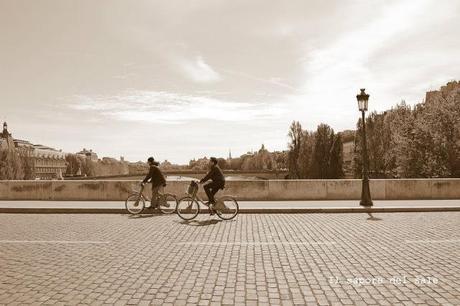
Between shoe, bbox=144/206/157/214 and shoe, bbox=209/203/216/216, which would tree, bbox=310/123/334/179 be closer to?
shoe, bbox=144/206/157/214

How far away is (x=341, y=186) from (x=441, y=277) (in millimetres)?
10981

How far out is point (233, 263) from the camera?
635 cm

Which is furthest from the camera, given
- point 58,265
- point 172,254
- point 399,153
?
point 399,153

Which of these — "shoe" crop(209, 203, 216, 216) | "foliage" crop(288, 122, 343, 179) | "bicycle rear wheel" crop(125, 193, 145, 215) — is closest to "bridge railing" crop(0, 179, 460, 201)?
"bicycle rear wheel" crop(125, 193, 145, 215)

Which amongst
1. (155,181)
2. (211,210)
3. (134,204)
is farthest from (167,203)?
(211,210)

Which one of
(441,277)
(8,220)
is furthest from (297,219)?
(8,220)

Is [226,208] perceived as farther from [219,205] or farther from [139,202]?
[139,202]

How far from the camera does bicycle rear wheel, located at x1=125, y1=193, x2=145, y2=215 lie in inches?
510

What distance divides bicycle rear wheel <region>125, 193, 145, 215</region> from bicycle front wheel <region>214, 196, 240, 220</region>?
2.87 m

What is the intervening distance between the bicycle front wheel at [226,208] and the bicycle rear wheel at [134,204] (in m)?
2.87

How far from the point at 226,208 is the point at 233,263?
530cm

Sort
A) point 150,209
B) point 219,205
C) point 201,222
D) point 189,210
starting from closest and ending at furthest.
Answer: point 201,222 < point 219,205 < point 189,210 < point 150,209

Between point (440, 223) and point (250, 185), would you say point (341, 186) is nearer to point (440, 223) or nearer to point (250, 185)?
point (250, 185)

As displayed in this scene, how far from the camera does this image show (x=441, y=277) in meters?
5.42
